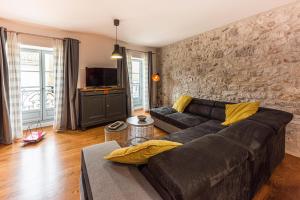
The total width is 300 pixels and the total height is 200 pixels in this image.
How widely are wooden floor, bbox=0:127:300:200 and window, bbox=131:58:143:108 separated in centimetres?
314

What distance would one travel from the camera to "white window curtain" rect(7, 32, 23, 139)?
3.11 meters

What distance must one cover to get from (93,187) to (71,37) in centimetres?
387

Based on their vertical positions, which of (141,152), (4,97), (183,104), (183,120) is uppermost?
(4,97)

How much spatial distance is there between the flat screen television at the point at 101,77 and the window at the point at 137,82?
4.77 feet

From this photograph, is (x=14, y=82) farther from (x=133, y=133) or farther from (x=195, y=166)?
(x=195, y=166)

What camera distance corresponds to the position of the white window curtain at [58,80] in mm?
3613

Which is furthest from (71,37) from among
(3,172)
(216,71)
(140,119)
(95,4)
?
(216,71)

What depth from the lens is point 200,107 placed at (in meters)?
3.55

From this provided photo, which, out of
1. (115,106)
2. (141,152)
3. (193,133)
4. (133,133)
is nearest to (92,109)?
(115,106)

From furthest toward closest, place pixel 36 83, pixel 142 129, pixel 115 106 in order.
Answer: pixel 115 106, pixel 36 83, pixel 142 129

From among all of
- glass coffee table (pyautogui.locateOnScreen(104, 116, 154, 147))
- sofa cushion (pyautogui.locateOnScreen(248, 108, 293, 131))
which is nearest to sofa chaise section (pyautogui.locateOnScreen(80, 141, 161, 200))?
glass coffee table (pyautogui.locateOnScreen(104, 116, 154, 147))

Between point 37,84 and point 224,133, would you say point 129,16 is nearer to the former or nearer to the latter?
point 224,133

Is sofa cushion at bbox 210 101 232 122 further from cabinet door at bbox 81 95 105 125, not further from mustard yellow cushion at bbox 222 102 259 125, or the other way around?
cabinet door at bbox 81 95 105 125

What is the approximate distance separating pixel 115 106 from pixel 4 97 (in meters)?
2.25
